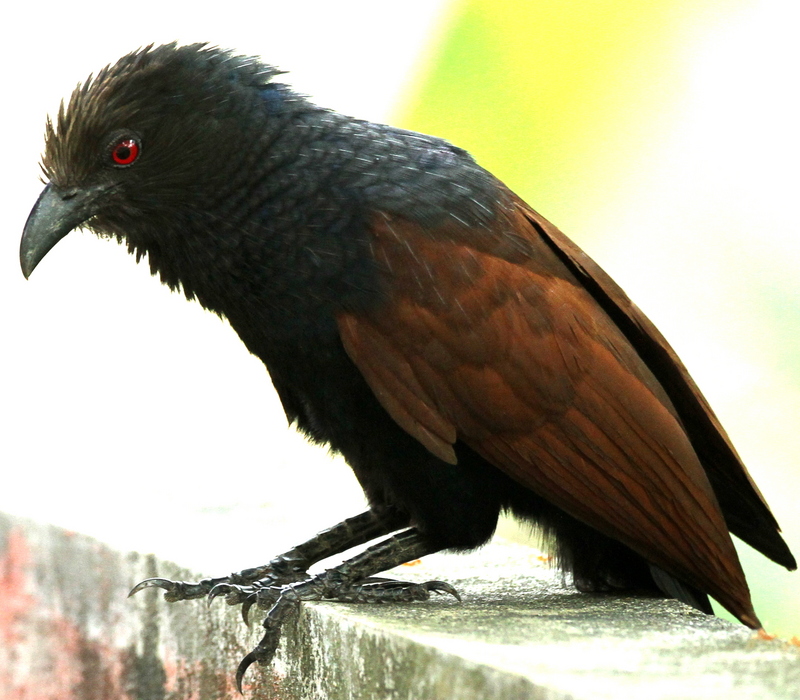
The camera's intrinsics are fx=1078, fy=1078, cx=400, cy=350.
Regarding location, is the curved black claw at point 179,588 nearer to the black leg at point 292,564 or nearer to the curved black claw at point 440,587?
the black leg at point 292,564

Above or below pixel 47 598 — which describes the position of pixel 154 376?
above

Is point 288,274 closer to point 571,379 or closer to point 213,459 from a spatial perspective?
point 571,379

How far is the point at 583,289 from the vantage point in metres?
2.55

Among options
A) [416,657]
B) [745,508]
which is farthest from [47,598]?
[745,508]

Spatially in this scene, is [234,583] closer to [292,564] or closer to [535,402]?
[292,564]

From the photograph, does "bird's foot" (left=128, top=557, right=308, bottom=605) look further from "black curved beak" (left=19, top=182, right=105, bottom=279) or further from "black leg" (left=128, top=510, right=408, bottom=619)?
"black curved beak" (left=19, top=182, right=105, bottom=279)

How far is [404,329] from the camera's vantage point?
7.62 feet

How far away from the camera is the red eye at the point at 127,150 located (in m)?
2.56

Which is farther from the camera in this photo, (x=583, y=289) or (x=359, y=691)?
(x=583, y=289)

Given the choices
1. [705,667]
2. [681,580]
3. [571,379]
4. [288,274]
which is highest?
[288,274]

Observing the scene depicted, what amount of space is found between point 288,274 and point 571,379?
2.18 feet

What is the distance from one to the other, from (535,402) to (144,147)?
3.63 feet

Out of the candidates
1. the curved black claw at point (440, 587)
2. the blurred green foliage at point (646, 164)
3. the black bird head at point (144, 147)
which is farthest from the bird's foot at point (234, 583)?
the blurred green foliage at point (646, 164)

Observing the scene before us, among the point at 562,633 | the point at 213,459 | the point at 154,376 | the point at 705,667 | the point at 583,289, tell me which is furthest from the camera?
the point at 154,376
